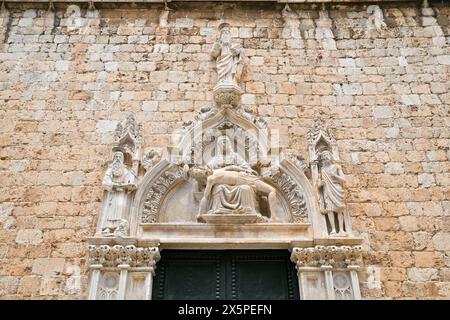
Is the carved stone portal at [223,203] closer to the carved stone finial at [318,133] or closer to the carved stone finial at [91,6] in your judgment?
the carved stone finial at [318,133]

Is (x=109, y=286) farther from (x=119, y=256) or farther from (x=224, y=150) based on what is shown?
(x=224, y=150)

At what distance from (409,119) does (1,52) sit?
605cm

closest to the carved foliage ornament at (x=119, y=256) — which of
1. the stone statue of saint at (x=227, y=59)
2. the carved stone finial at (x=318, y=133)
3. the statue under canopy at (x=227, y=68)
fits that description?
the statue under canopy at (x=227, y=68)

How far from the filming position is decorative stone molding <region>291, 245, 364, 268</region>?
5516 mm

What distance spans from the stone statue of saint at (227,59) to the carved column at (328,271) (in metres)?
2.73

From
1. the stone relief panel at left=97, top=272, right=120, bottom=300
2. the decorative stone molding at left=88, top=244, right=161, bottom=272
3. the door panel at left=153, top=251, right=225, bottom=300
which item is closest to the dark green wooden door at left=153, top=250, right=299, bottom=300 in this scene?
the door panel at left=153, top=251, right=225, bottom=300

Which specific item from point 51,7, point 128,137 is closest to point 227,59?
point 128,137

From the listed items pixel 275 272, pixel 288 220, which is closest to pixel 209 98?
pixel 288 220

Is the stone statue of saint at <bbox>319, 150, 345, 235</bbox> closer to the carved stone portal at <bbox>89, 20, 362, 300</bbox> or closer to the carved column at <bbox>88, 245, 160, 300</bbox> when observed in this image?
the carved stone portal at <bbox>89, 20, 362, 300</bbox>

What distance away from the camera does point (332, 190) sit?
5.89 metres

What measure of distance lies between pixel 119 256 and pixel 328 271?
2.30m

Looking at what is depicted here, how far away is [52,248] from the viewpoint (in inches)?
228

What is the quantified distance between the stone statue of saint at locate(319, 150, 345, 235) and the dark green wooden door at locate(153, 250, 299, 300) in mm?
679

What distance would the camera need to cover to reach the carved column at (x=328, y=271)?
5379 millimetres
